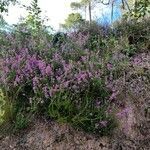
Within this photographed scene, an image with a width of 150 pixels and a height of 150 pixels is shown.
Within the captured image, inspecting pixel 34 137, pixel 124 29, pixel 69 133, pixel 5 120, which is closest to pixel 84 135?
pixel 69 133

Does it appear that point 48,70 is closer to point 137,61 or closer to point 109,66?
point 109,66

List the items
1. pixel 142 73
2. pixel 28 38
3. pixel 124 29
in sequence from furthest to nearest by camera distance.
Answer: pixel 124 29, pixel 28 38, pixel 142 73

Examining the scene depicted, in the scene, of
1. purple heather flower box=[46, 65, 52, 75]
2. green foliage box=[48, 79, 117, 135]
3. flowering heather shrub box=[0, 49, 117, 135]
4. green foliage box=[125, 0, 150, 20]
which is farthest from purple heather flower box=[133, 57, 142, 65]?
green foliage box=[125, 0, 150, 20]

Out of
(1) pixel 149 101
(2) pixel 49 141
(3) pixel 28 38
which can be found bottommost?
(2) pixel 49 141

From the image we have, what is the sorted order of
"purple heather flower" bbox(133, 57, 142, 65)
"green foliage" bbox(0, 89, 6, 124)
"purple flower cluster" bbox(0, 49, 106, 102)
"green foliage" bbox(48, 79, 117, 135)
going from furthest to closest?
"purple heather flower" bbox(133, 57, 142, 65) < "purple flower cluster" bbox(0, 49, 106, 102) < "green foliage" bbox(48, 79, 117, 135) < "green foliage" bbox(0, 89, 6, 124)

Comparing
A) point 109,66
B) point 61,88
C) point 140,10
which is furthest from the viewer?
point 140,10

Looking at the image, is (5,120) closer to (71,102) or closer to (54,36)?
(71,102)

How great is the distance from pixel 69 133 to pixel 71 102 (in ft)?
1.37

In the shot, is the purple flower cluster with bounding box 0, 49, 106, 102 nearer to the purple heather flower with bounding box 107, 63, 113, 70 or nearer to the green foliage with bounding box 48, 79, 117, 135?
the green foliage with bounding box 48, 79, 117, 135

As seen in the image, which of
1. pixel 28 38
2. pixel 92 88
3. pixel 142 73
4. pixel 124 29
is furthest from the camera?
pixel 124 29

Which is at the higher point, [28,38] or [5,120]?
[28,38]

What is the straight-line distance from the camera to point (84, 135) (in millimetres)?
5320

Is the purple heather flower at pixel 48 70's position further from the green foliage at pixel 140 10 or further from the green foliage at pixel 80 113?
the green foliage at pixel 140 10

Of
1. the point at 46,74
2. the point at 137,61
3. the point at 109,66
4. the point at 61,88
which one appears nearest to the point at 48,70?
the point at 46,74
